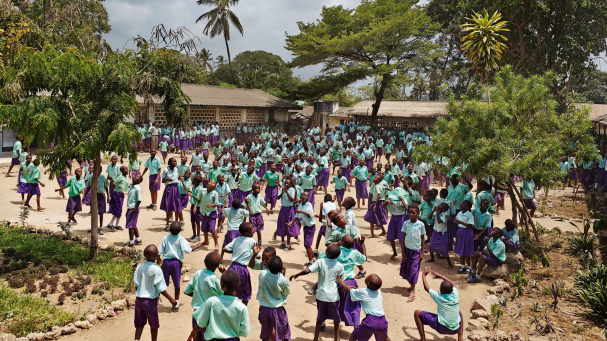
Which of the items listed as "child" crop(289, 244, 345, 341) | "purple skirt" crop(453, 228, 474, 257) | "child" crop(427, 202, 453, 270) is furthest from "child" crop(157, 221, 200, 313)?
"purple skirt" crop(453, 228, 474, 257)

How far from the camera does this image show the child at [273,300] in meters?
5.20

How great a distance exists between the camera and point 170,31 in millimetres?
8758

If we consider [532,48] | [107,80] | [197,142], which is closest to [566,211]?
[532,48]

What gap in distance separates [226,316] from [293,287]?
3728 mm

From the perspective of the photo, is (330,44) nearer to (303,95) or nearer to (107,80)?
(303,95)

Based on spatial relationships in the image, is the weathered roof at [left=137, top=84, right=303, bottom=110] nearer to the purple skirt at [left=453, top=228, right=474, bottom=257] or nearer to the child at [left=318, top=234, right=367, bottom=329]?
the purple skirt at [left=453, top=228, right=474, bottom=257]

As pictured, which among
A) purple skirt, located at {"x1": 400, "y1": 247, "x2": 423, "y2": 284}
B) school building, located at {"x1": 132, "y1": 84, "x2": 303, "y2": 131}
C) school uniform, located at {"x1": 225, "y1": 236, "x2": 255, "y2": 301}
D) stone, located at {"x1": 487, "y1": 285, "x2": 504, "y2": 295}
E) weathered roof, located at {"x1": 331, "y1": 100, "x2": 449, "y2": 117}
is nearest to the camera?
school uniform, located at {"x1": 225, "y1": 236, "x2": 255, "y2": 301}

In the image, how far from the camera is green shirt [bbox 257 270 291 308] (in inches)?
205

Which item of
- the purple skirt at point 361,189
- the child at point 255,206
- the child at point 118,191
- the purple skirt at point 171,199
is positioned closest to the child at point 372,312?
the child at point 255,206

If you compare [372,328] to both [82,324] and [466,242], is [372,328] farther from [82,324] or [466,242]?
[466,242]

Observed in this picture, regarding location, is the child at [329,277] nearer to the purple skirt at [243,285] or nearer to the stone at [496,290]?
the purple skirt at [243,285]

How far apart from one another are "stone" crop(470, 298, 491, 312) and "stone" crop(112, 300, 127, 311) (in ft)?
18.5

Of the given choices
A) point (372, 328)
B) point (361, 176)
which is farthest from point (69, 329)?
point (361, 176)

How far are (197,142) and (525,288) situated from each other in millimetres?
21677
